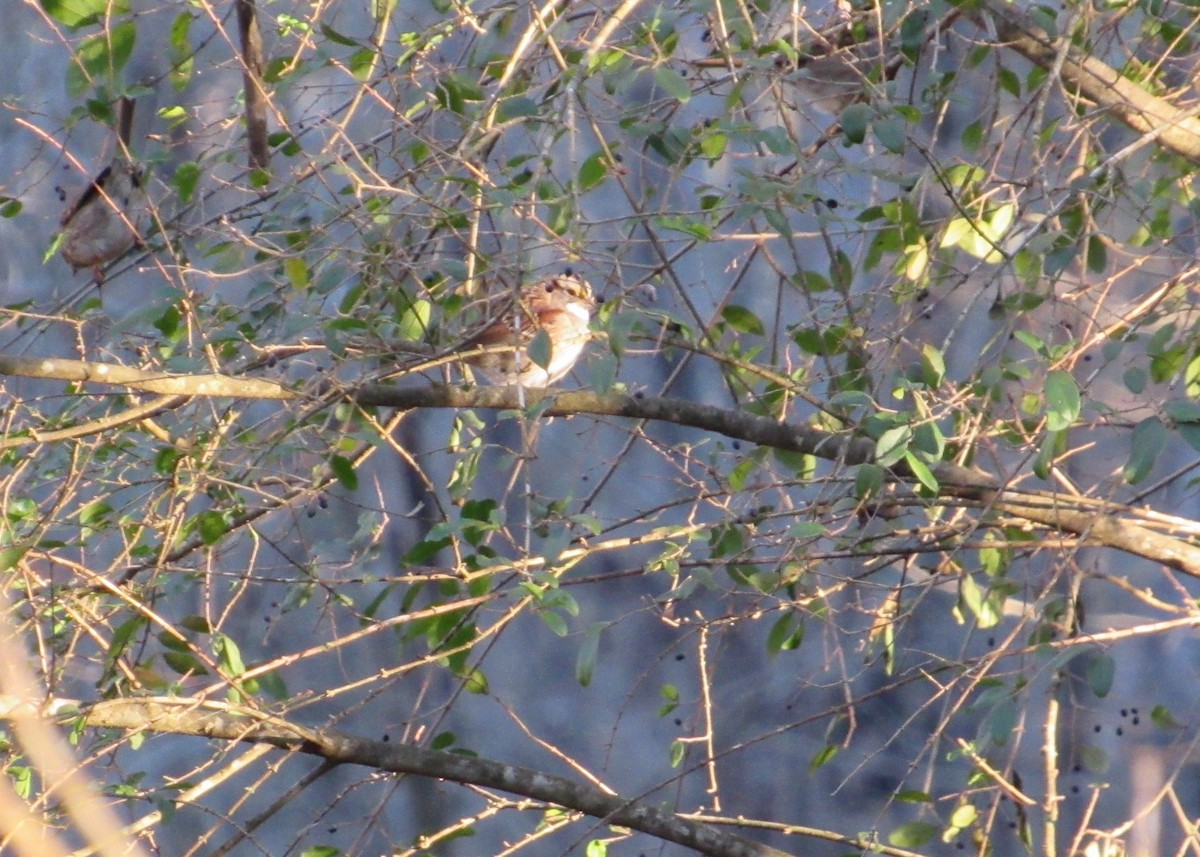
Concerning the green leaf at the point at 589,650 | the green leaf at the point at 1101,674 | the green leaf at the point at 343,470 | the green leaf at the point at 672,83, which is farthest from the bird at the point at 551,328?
the green leaf at the point at 1101,674

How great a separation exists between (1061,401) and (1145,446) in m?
0.18

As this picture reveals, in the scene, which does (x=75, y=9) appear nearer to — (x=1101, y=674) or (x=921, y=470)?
(x=921, y=470)

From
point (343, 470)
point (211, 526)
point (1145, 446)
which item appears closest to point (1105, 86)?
point (1145, 446)

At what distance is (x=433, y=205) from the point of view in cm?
211

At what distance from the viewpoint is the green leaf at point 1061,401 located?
6.63 feet

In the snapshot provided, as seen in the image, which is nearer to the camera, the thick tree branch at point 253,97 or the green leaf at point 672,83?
the green leaf at point 672,83

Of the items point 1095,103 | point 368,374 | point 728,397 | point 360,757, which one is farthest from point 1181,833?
point 368,374

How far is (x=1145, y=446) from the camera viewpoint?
6.92 feet

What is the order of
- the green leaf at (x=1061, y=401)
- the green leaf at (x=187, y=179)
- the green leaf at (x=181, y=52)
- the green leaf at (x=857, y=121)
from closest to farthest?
the green leaf at (x=1061, y=401) < the green leaf at (x=857, y=121) < the green leaf at (x=187, y=179) < the green leaf at (x=181, y=52)

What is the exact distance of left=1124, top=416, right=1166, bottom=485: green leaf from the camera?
2.10m

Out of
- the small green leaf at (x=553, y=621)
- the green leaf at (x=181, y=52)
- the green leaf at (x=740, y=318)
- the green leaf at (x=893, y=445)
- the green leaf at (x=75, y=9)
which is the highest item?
the green leaf at (x=75, y=9)

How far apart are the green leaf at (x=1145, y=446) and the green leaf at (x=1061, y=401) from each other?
14cm

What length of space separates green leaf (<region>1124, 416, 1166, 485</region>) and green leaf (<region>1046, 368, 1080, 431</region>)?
0.46 ft

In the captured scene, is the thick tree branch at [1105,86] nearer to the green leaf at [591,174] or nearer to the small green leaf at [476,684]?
the green leaf at [591,174]
